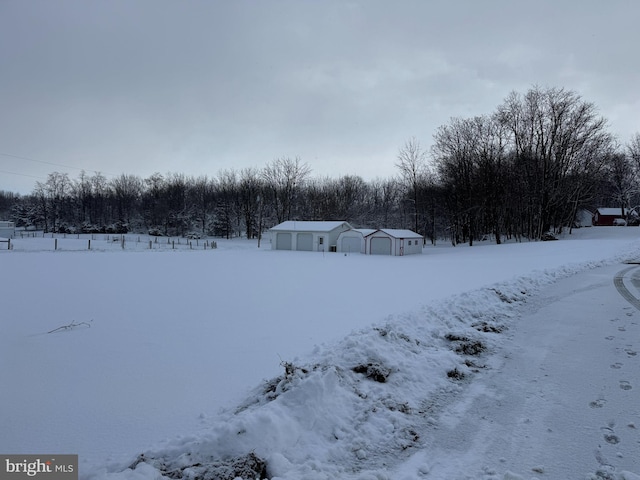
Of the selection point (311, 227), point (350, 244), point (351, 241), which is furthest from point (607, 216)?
point (311, 227)

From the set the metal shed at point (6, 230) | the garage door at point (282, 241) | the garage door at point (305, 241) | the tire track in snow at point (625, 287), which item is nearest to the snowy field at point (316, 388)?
the tire track in snow at point (625, 287)

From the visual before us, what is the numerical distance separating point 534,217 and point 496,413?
4562 centimetres

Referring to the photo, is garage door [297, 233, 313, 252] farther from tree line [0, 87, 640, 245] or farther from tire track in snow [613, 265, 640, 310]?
tire track in snow [613, 265, 640, 310]

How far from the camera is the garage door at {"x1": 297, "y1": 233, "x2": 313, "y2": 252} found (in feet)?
129

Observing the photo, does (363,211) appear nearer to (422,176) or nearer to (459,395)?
(422,176)

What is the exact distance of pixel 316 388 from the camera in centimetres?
402

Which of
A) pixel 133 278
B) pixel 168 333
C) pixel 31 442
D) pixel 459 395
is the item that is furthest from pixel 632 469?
pixel 133 278

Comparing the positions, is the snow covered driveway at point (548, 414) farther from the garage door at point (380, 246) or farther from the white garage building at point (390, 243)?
the garage door at point (380, 246)

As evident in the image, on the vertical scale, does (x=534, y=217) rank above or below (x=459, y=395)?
above

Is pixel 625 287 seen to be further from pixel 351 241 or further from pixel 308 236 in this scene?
pixel 308 236

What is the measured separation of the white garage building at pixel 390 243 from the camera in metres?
34.3

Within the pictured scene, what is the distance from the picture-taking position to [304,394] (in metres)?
3.92

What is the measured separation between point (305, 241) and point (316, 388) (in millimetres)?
35893

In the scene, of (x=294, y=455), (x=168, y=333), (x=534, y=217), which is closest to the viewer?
(x=294, y=455)
